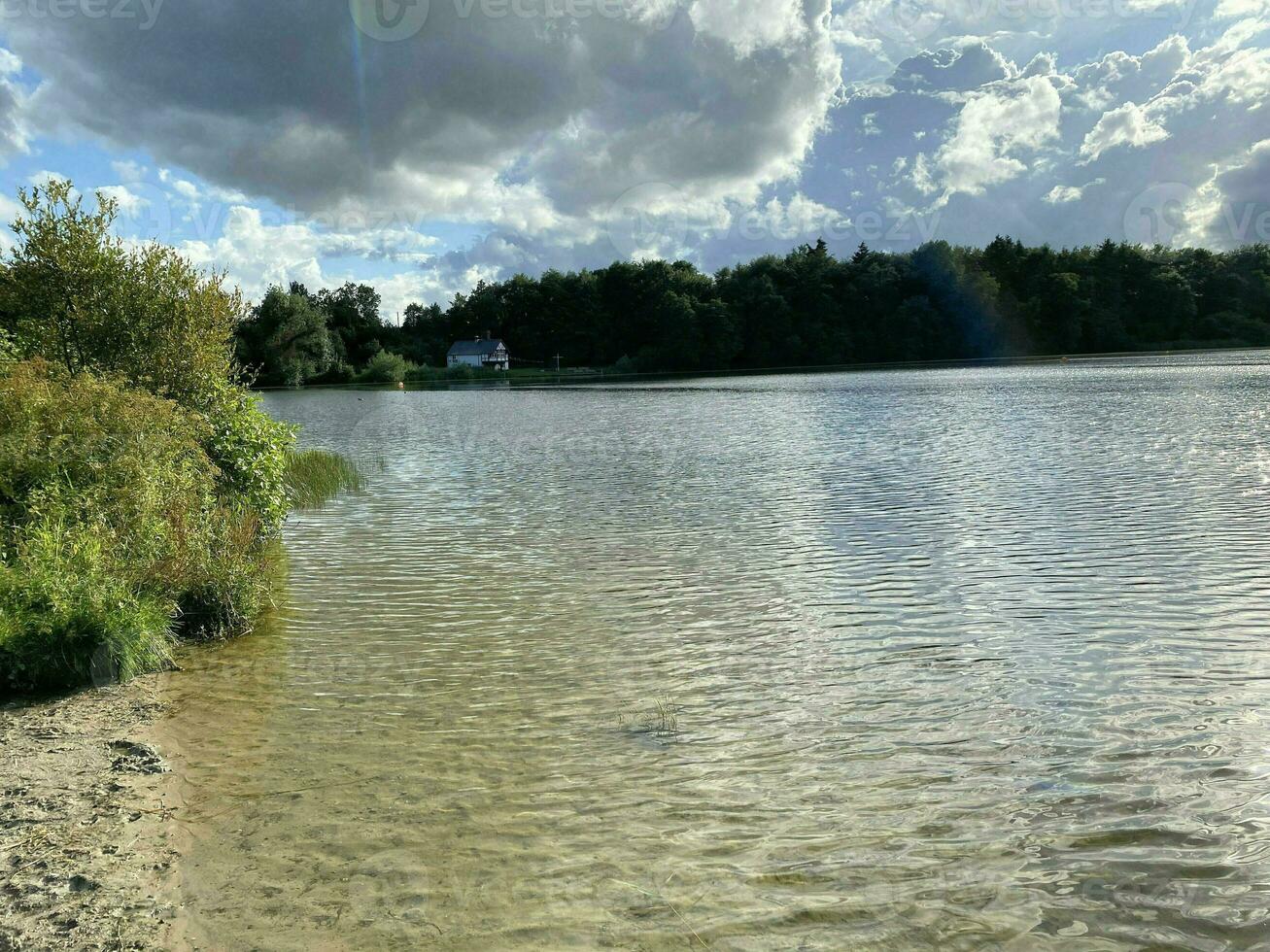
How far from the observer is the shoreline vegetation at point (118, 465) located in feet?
30.1

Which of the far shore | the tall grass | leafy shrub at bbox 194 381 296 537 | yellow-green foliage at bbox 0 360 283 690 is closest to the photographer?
yellow-green foliage at bbox 0 360 283 690

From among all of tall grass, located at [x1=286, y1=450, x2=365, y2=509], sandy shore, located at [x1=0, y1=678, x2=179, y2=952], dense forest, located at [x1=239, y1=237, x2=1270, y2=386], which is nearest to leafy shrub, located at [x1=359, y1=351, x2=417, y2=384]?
dense forest, located at [x1=239, y1=237, x2=1270, y2=386]

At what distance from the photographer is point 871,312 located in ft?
527

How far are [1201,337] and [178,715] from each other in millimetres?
190612

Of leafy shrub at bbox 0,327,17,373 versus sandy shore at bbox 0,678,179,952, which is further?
leafy shrub at bbox 0,327,17,373

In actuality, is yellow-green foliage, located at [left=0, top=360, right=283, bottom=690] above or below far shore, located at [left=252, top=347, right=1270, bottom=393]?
below

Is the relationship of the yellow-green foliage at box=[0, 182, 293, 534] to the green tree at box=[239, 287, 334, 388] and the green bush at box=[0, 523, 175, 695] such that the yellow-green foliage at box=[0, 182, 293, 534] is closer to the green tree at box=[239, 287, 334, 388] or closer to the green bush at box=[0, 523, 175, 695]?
the green bush at box=[0, 523, 175, 695]

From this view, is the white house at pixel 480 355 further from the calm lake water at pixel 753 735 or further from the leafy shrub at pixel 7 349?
the calm lake water at pixel 753 735

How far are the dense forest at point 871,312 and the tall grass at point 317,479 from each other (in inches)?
4987

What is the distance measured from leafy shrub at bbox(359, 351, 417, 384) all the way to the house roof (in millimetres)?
22408

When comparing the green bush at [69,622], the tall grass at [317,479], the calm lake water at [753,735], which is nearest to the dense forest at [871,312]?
the tall grass at [317,479]

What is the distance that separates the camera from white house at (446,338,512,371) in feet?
565

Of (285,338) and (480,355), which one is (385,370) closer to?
(285,338)

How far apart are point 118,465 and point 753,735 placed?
9140 millimetres
